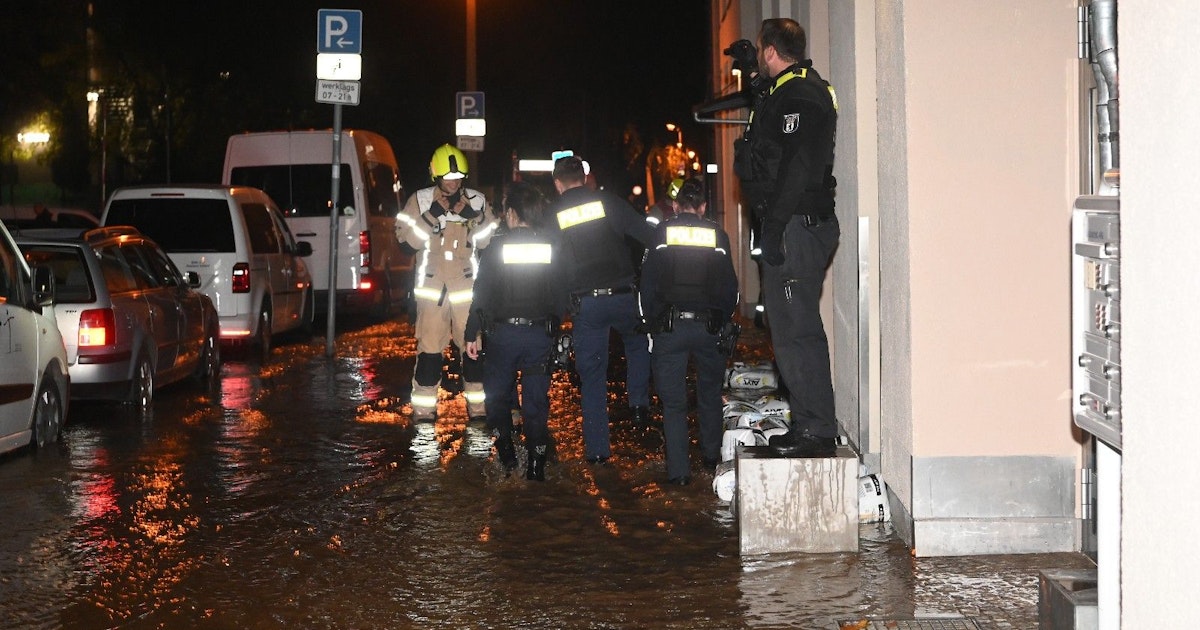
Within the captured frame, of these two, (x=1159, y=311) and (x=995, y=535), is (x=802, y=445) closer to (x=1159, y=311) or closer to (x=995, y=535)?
(x=995, y=535)

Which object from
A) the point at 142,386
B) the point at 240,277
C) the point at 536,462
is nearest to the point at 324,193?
the point at 240,277

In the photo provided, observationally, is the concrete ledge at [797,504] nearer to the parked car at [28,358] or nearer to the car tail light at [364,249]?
the parked car at [28,358]

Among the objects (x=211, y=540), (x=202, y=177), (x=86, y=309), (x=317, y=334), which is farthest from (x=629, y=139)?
(x=211, y=540)

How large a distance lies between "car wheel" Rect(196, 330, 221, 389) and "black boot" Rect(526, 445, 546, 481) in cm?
602

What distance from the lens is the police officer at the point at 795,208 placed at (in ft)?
21.5

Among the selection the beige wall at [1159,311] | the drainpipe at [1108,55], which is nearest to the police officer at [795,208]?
the drainpipe at [1108,55]

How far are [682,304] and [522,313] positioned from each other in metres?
0.93

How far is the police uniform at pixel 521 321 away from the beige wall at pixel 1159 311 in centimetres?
557

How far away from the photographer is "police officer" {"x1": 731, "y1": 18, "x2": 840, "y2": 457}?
6543 mm

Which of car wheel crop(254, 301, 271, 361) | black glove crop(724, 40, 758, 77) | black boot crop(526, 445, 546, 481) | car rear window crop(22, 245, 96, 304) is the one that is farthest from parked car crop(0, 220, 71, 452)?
car wheel crop(254, 301, 271, 361)

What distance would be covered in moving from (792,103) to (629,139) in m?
52.7

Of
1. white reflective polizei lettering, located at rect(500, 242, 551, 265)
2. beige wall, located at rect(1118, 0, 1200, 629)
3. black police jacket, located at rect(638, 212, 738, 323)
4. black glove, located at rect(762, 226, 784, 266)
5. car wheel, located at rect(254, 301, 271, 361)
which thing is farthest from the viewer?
car wheel, located at rect(254, 301, 271, 361)

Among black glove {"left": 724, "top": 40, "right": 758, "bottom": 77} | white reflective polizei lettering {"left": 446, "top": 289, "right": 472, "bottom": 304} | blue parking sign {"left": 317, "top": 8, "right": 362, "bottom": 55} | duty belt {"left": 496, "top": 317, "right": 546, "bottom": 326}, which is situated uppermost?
blue parking sign {"left": 317, "top": 8, "right": 362, "bottom": 55}

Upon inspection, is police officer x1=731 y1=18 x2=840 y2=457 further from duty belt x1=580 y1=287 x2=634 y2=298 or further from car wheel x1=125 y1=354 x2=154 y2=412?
car wheel x1=125 y1=354 x2=154 y2=412
